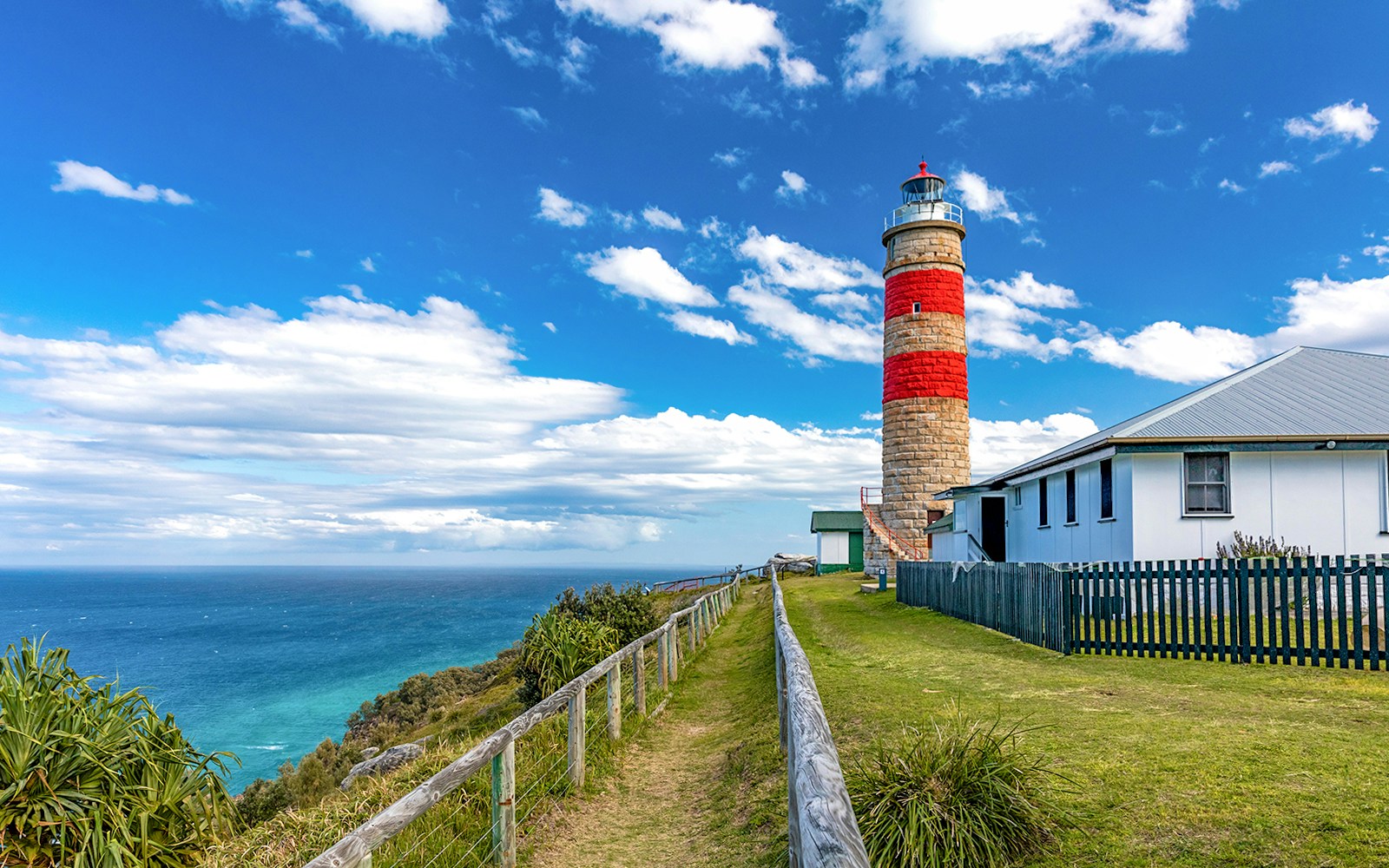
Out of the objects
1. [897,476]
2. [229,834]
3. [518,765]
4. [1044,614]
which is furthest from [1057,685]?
[897,476]

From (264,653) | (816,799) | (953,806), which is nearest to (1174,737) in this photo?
(953,806)

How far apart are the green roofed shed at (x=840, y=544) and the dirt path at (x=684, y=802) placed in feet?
115

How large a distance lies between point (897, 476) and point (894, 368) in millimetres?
4503

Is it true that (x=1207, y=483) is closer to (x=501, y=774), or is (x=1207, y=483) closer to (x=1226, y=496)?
(x=1226, y=496)

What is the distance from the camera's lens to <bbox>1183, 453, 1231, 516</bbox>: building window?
17.1 metres

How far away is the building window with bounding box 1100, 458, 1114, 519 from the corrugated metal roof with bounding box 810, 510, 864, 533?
27.0 m

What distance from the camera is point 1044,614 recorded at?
13453 mm

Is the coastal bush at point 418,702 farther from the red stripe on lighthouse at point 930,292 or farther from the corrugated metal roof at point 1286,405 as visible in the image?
the red stripe on lighthouse at point 930,292

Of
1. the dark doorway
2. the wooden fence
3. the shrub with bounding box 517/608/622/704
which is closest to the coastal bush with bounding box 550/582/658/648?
the shrub with bounding box 517/608/622/704

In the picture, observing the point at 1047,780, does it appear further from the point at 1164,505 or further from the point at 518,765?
the point at 1164,505

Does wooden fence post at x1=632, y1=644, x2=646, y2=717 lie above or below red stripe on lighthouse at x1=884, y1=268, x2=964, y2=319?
below

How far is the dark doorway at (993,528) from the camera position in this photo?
27062mm

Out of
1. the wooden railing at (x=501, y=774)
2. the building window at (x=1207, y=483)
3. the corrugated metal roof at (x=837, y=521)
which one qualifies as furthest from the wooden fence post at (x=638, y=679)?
the corrugated metal roof at (x=837, y=521)

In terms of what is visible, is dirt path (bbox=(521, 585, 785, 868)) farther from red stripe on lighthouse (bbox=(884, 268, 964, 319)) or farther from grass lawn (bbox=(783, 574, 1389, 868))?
red stripe on lighthouse (bbox=(884, 268, 964, 319))
